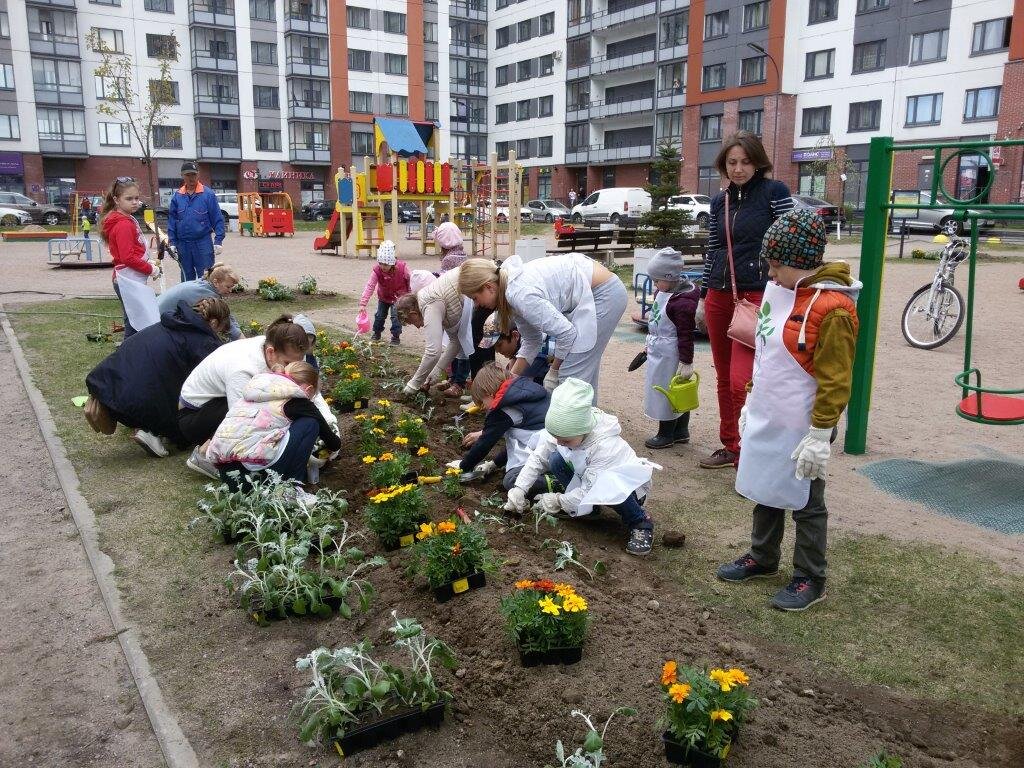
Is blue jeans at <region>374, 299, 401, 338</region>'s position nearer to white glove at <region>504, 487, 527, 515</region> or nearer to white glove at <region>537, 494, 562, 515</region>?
white glove at <region>504, 487, 527, 515</region>

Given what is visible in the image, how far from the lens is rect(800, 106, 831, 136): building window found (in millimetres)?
45844

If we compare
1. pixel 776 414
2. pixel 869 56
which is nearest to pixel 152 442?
pixel 776 414

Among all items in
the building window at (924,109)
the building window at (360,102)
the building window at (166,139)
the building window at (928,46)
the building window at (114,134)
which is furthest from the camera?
the building window at (360,102)

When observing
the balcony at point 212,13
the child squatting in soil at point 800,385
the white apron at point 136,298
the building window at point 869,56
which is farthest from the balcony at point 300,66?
the child squatting in soil at point 800,385

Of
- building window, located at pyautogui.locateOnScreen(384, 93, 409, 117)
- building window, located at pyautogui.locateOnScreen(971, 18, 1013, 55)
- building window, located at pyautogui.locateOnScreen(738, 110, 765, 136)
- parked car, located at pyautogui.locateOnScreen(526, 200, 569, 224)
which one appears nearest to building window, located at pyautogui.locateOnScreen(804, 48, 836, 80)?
building window, located at pyautogui.locateOnScreen(738, 110, 765, 136)

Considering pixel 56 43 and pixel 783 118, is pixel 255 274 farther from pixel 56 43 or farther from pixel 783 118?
pixel 56 43

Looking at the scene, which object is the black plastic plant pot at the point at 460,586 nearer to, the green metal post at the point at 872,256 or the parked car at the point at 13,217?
the green metal post at the point at 872,256

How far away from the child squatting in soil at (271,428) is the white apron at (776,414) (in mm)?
2496

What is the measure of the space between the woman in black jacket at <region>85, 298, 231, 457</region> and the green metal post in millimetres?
4442

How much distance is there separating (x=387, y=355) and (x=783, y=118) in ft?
145

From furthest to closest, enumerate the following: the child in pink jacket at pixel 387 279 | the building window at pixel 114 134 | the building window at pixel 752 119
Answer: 1. the building window at pixel 114 134
2. the building window at pixel 752 119
3. the child in pink jacket at pixel 387 279

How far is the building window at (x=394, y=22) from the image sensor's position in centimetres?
6138

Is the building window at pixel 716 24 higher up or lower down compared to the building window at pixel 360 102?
higher up

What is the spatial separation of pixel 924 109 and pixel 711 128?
12911mm
